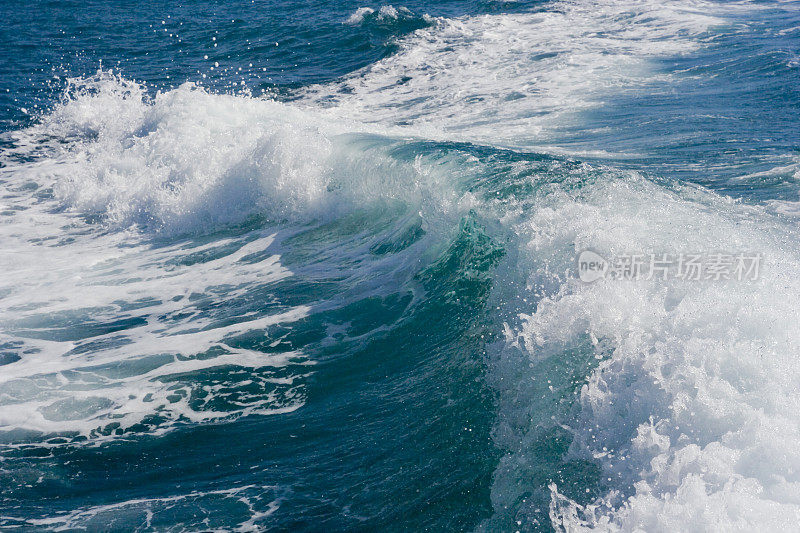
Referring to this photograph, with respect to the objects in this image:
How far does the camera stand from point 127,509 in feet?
15.2

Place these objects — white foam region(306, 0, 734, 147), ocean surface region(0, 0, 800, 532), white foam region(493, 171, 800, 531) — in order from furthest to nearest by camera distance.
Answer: white foam region(306, 0, 734, 147) < ocean surface region(0, 0, 800, 532) < white foam region(493, 171, 800, 531)

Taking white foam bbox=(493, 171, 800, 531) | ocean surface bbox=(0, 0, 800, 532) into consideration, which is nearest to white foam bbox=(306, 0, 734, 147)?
ocean surface bbox=(0, 0, 800, 532)

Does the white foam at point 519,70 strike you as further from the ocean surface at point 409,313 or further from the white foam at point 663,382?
the white foam at point 663,382

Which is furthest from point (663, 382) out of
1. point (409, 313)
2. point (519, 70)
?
point (519, 70)

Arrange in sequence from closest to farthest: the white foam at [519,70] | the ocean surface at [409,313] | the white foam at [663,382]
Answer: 1. the white foam at [663,382]
2. the ocean surface at [409,313]
3. the white foam at [519,70]

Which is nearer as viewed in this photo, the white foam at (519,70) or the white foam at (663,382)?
the white foam at (663,382)

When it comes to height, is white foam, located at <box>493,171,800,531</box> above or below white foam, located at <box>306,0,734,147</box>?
below

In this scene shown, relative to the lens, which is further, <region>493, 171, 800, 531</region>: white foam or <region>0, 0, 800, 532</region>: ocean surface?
<region>0, 0, 800, 532</region>: ocean surface

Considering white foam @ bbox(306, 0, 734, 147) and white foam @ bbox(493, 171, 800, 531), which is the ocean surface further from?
white foam @ bbox(306, 0, 734, 147)

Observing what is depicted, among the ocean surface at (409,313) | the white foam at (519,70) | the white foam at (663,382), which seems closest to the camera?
the white foam at (663,382)

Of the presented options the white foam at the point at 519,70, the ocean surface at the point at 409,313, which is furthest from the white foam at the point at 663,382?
the white foam at the point at 519,70

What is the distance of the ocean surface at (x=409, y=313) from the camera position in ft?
14.1

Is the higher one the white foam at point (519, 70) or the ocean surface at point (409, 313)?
the white foam at point (519, 70)

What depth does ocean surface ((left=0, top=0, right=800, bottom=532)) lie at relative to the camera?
4.29 m
